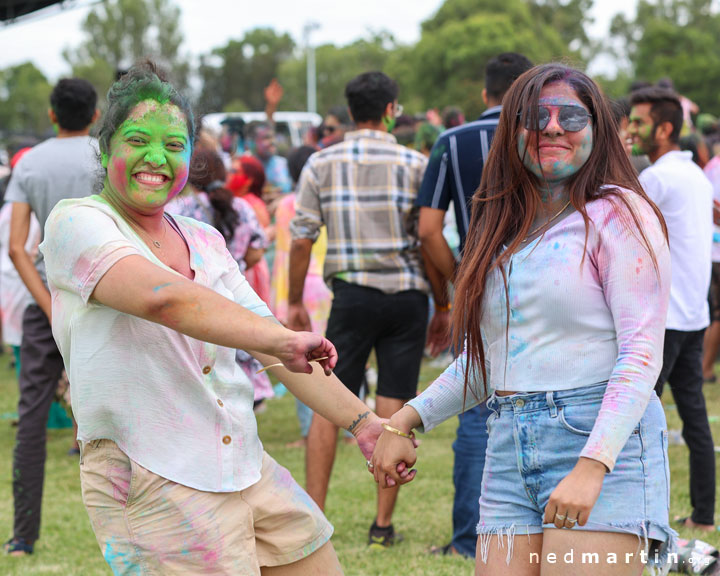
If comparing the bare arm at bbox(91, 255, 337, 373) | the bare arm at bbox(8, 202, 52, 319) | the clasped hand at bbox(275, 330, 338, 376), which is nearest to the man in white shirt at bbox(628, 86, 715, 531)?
the clasped hand at bbox(275, 330, 338, 376)

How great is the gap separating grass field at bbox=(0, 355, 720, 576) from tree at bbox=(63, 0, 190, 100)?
2889 inches

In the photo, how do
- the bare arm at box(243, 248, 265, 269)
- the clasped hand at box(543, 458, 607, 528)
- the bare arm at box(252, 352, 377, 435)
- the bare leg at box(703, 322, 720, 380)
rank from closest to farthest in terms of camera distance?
1. the clasped hand at box(543, 458, 607, 528)
2. the bare arm at box(252, 352, 377, 435)
3. the bare arm at box(243, 248, 265, 269)
4. the bare leg at box(703, 322, 720, 380)

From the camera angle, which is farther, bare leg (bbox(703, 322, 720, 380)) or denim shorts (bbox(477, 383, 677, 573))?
bare leg (bbox(703, 322, 720, 380))

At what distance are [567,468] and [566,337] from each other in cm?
32

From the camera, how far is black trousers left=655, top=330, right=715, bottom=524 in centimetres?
502

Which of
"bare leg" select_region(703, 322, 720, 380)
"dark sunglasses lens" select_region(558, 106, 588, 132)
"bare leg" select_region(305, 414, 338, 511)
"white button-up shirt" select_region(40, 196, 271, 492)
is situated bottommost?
"bare leg" select_region(703, 322, 720, 380)

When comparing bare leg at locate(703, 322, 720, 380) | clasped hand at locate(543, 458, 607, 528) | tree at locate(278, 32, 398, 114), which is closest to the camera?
clasped hand at locate(543, 458, 607, 528)

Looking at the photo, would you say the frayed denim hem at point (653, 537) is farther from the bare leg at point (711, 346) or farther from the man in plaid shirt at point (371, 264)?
the bare leg at point (711, 346)

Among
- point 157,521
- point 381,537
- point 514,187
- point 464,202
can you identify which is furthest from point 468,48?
point 157,521

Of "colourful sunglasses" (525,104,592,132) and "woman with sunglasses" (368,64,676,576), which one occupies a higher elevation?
"colourful sunglasses" (525,104,592,132)

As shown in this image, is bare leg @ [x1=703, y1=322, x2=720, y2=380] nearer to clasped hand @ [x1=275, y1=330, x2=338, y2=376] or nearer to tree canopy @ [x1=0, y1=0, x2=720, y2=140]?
clasped hand @ [x1=275, y1=330, x2=338, y2=376]

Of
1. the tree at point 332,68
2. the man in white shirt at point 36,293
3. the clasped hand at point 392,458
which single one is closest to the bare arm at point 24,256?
the man in white shirt at point 36,293

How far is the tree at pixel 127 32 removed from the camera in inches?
3063

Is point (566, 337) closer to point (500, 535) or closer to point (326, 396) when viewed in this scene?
point (500, 535)
